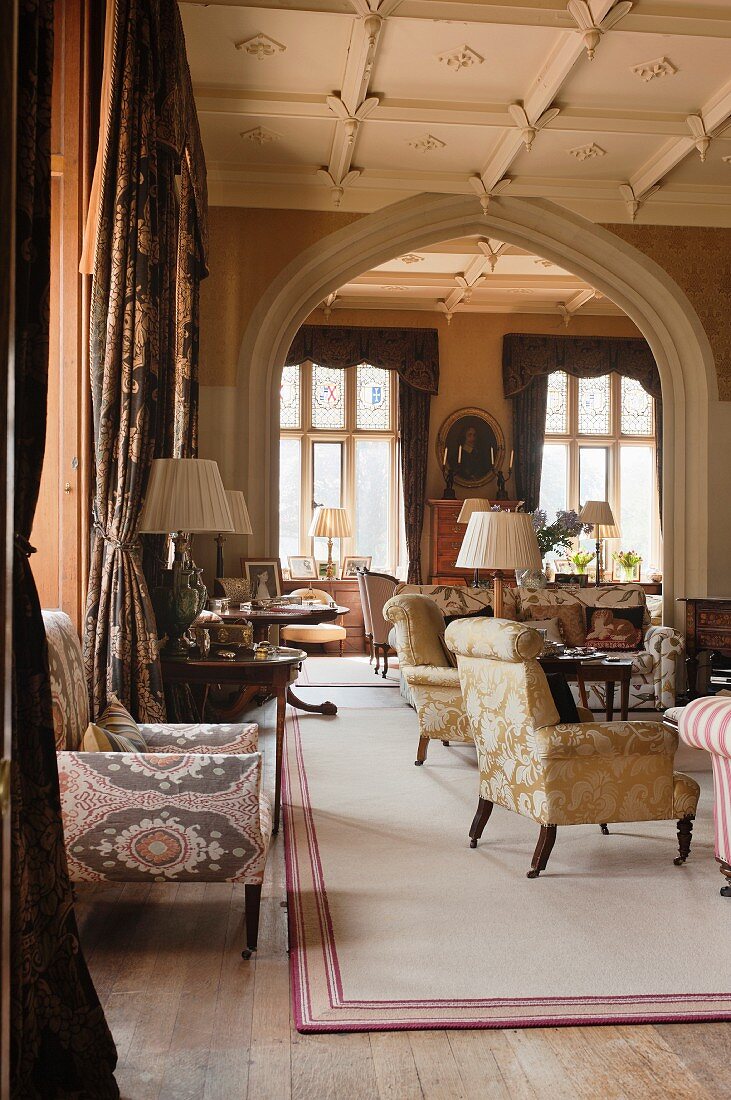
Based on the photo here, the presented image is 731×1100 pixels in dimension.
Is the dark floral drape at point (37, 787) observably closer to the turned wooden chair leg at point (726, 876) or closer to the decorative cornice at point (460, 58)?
the turned wooden chair leg at point (726, 876)

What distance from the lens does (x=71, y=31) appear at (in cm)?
414

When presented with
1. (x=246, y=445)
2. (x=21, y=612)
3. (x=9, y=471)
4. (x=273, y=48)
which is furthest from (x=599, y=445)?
(x=9, y=471)

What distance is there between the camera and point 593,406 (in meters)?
12.9

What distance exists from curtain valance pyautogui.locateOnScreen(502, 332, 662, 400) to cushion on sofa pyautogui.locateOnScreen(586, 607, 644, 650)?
5149 millimetres

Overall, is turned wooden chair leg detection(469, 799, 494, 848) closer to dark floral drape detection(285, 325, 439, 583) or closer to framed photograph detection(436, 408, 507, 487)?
dark floral drape detection(285, 325, 439, 583)

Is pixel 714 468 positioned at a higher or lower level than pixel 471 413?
lower

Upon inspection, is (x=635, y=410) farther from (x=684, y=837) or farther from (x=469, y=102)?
(x=684, y=837)

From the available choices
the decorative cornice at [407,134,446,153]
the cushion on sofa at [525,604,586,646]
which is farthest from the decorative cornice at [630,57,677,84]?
the cushion on sofa at [525,604,586,646]

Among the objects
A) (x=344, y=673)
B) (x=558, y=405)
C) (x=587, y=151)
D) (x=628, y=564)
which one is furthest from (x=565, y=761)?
(x=558, y=405)

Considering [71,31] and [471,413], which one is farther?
[471,413]

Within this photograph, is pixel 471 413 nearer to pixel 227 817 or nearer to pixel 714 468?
pixel 714 468

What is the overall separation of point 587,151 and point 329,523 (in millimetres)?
5625

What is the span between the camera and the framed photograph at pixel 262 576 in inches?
313

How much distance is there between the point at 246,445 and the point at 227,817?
18.3 feet
